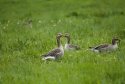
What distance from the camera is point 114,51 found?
50.6 ft

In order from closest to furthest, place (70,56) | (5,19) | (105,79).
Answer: (105,79), (70,56), (5,19)

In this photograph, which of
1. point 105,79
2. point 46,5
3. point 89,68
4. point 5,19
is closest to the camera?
point 105,79

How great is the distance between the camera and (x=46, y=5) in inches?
1544

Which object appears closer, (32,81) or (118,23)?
(32,81)

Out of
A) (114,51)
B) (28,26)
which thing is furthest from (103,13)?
(114,51)

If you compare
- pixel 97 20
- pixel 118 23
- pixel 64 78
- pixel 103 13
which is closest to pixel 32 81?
pixel 64 78

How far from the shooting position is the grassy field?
440 inches

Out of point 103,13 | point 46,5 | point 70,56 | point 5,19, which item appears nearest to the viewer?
point 70,56

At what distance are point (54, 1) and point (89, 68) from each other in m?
28.8

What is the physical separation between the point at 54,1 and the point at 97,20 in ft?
42.7

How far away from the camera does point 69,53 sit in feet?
52.2

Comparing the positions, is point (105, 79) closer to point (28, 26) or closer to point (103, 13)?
point (28, 26)

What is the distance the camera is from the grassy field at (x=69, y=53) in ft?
36.6

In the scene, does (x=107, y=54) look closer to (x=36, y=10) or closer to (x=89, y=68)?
(x=89, y=68)
